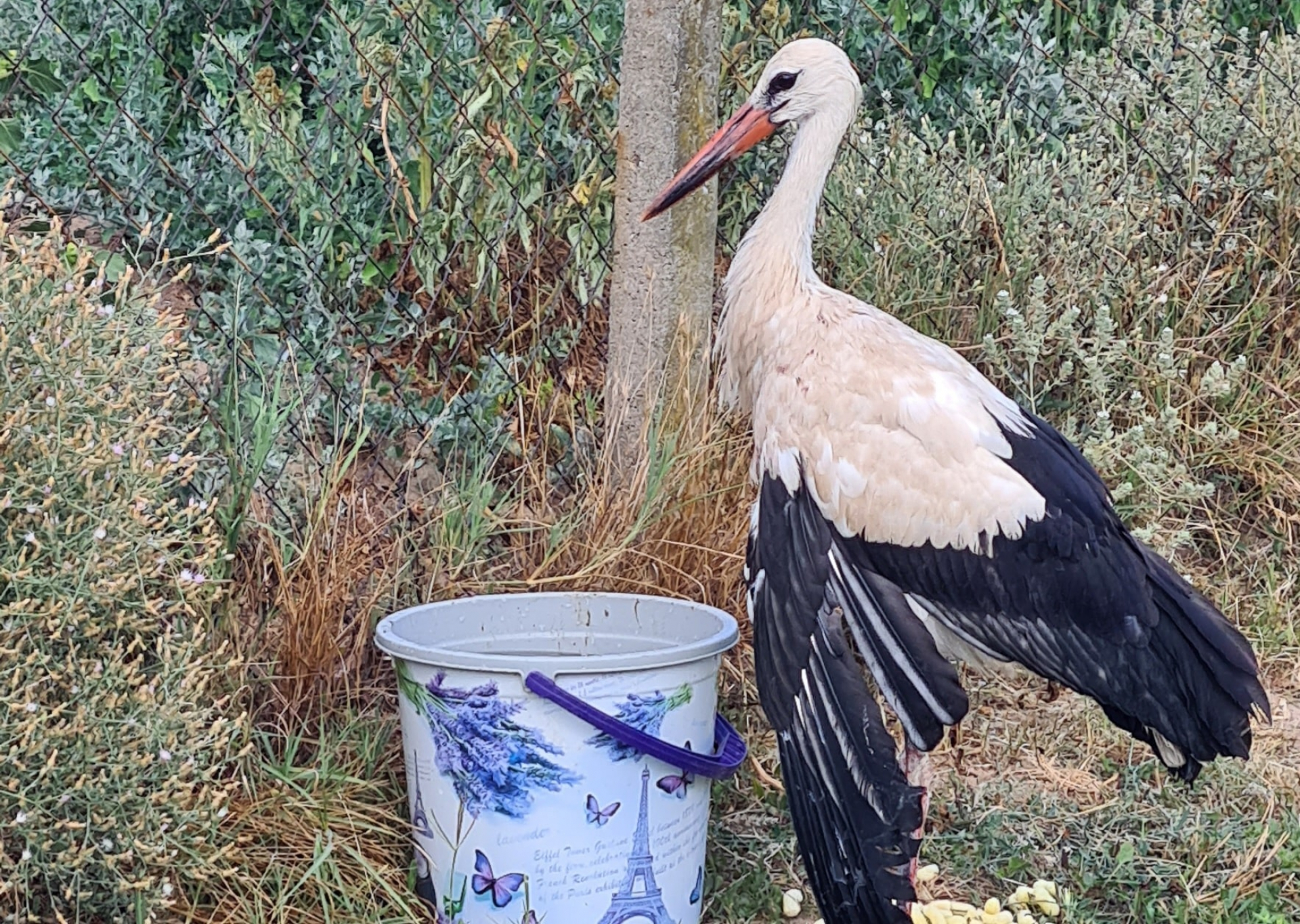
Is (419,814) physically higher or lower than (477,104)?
lower

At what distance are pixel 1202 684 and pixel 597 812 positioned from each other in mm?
1209

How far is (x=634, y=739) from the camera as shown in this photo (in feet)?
9.02

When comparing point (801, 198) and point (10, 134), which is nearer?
point (801, 198)

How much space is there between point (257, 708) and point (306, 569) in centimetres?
29

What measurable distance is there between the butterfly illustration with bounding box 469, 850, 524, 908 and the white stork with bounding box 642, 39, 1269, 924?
0.51m

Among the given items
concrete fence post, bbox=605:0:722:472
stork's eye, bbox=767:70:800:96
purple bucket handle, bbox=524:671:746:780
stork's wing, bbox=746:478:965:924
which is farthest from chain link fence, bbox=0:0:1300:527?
purple bucket handle, bbox=524:671:746:780

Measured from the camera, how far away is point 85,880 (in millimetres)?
2570

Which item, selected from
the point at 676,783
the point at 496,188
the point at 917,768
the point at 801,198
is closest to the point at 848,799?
the point at 676,783

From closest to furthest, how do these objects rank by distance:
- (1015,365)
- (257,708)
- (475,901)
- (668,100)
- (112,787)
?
1. (112,787)
2. (475,901)
3. (257,708)
4. (668,100)
5. (1015,365)

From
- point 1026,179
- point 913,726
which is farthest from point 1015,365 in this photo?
point 913,726

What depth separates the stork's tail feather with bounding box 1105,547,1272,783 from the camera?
306 centimetres

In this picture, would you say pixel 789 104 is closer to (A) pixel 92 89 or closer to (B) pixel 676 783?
(B) pixel 676 783

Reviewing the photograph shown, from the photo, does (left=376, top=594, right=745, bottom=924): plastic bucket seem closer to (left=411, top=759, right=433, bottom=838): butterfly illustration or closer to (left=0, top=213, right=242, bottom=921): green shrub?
(left=411, top=759, right=433, bottom=838): butterfly illustration

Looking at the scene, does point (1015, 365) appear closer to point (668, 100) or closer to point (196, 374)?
point (668, 100)
